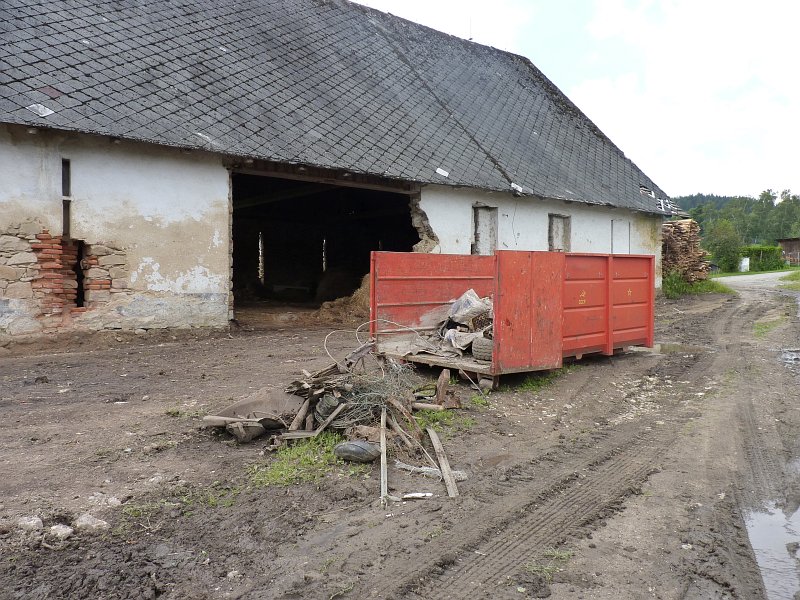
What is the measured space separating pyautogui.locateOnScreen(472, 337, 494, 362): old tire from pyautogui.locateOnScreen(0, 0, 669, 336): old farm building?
5.85 metres

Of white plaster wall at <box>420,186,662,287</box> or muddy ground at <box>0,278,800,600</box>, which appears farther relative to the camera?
white plaster wall at <box>420,186,662,287</box>

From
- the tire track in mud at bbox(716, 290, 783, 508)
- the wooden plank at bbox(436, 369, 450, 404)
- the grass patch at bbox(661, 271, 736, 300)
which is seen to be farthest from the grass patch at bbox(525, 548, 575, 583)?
the grass patch at bbox(661, 271, 736, 300)

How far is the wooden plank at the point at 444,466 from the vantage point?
13.9ft

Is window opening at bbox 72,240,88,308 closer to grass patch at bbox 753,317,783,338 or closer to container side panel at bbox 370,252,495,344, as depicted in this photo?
container side panel at bbox 370,252,495,344

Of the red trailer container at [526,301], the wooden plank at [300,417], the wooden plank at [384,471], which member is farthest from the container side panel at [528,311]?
the wooden plank at [300,417]

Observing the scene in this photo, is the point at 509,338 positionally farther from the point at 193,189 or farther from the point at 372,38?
the point at 372,38

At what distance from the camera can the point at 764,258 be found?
160ft

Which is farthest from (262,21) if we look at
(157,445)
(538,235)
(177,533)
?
(177,533)

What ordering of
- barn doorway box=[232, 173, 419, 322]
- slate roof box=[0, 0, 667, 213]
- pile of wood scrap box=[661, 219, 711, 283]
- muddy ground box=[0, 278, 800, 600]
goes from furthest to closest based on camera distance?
1. pile of wood scrap box=[661, 219, 711, 283]
2. barn doorway box=[232, 173, 419, 322]
3. slate roof box=[0, 0, 667, 213]
4. muddy ground box=[0, 278, 800, 600]

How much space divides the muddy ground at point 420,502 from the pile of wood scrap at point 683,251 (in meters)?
16.2

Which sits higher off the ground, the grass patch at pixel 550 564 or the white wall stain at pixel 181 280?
the white wall stain at pixel 181 280

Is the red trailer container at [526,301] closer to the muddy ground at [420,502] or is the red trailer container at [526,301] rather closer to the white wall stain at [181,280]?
the muddy ground at [420,502]

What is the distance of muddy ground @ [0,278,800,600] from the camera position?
3.09 m

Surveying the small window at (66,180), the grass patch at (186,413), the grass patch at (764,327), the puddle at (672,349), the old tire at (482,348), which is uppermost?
the small window at (66,180)
